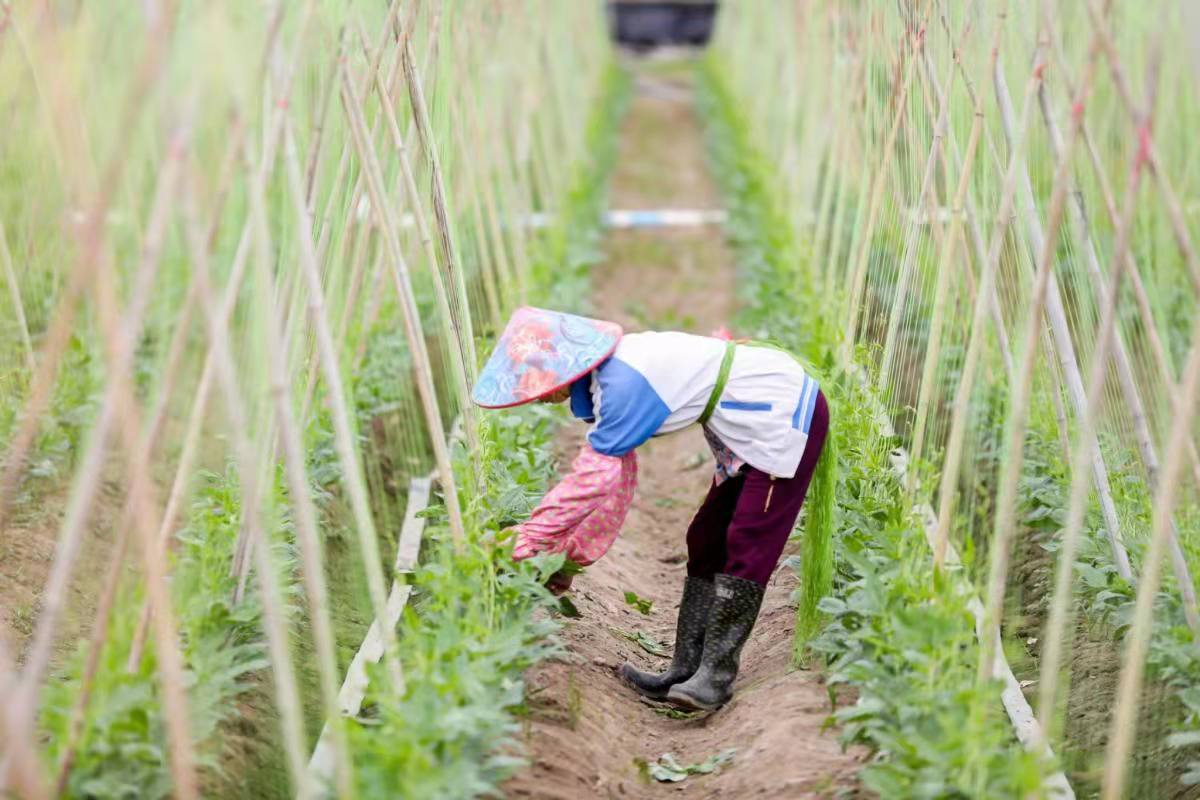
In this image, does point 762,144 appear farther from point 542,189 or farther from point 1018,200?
point 1018,200

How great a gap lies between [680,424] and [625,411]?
0.71 feet

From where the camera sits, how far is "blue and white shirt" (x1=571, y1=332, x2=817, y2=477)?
3773mm

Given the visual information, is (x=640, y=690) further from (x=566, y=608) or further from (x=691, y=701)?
(x=566, y=608)

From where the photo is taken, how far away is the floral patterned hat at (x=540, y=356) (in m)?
3.77

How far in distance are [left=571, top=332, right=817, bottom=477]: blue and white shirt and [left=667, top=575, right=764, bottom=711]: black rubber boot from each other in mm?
333

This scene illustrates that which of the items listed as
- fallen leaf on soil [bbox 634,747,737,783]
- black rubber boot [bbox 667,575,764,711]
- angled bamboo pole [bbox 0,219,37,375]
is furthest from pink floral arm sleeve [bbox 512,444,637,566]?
angled bamboo pole [bbox 0,219,37,375]

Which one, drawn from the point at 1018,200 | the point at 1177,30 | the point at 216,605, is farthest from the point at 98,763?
the point at 1177,30

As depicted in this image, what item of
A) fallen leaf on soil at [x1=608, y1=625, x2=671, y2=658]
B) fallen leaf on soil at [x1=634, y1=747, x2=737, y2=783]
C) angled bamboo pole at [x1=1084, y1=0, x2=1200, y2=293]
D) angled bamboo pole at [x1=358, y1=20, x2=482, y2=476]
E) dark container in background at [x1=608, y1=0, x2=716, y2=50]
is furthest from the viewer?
dark container in background at [x1=608, y1=0, x2=716, y2=50]

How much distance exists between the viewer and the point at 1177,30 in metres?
8.20

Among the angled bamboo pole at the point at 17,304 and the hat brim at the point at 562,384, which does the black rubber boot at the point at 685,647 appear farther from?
the angled bamboo pole at the point at 17,304

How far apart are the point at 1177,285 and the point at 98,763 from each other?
5940 millimetres

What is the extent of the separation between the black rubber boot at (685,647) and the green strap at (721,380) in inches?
20.1

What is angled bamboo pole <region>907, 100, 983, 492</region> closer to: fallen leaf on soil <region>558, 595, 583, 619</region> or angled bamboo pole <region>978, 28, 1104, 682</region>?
angled bamboo pole <region>978, 28, 1104, 682</region>

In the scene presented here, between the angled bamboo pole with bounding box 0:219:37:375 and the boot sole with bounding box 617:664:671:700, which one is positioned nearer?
the boot sole with bounding box 617:664:671:700
